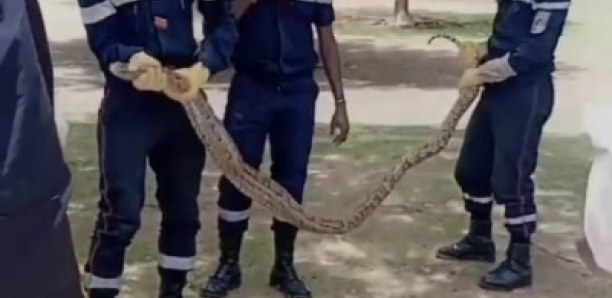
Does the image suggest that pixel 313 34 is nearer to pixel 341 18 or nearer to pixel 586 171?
pixel 586 171

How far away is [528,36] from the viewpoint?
17.4 feet

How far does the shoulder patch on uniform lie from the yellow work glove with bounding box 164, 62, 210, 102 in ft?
4.83

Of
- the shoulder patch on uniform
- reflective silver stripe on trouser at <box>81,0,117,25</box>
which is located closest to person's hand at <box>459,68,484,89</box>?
the shoulder patch on uniform

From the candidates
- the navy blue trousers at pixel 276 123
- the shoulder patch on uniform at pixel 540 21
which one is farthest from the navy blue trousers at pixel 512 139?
the navy blue trousers at pixel 276 123

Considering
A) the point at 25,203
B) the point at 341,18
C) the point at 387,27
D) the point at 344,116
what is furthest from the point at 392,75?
the point at 25,203

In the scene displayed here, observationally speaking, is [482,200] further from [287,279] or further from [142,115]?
[142,115]

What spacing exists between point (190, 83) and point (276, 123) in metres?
0.85

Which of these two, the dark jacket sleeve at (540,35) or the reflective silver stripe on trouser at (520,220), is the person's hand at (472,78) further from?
the reflective silver stripe on trouser at (520,220)

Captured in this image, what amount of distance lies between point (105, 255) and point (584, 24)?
47.4 feet

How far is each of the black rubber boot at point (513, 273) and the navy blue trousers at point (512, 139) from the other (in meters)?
0.08

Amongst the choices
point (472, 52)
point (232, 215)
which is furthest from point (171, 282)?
point (472, 52)

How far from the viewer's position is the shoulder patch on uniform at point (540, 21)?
5.25 m

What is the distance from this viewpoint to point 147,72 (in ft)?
14.3

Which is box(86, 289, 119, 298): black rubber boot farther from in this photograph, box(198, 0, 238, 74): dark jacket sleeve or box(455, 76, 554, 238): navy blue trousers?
box(455, 76, 554, 238): navy blue trousers
